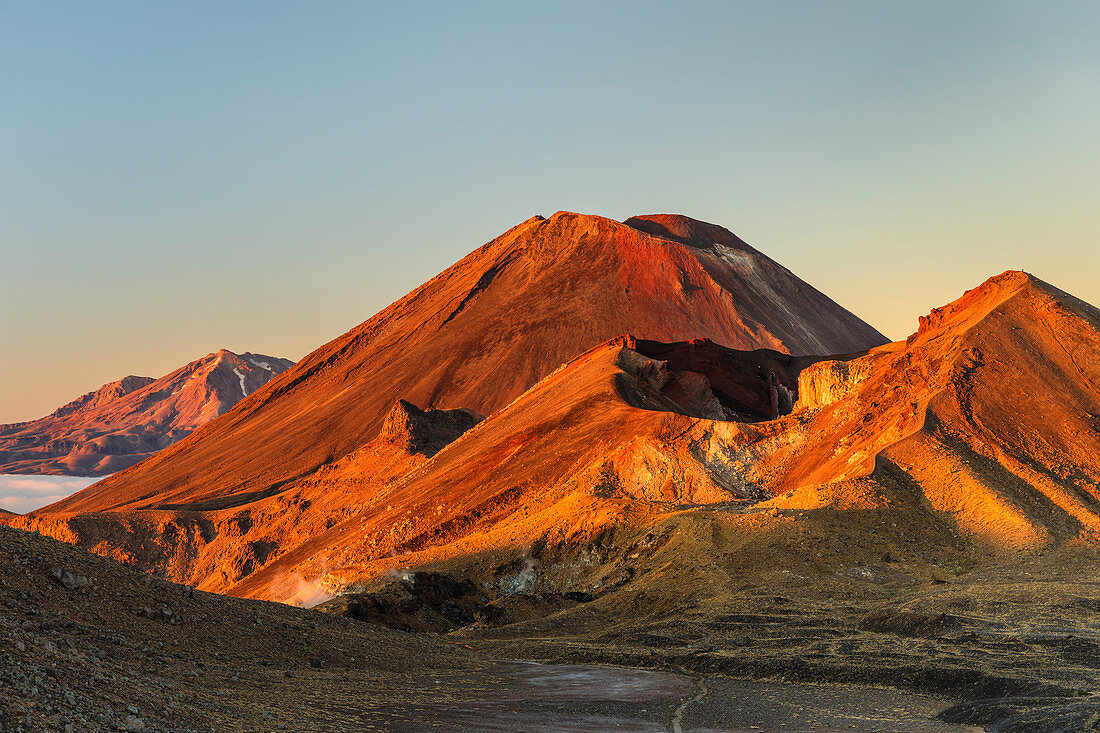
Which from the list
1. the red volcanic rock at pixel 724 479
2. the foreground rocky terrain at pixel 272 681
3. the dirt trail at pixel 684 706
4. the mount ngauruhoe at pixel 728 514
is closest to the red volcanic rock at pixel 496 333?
the mount ngauruhoe at pixel 728 514

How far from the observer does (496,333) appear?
109 m

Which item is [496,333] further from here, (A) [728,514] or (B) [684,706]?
(B) [684,706]

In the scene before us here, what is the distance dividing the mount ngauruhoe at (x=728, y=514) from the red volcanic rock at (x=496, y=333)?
45.1 inches

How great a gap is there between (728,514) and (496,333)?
72.5 m

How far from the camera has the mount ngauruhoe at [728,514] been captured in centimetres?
2562

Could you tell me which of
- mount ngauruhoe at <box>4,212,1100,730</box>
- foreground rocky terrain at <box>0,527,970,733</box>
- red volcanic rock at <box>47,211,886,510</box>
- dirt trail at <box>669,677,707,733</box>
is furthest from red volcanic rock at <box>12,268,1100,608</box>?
red volcanic rock at <box>47,211,886,510</box>

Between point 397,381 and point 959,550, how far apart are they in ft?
248

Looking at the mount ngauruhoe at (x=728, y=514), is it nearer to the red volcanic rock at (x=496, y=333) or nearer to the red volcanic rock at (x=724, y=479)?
the red volcanic rock at (x=724, y=479)

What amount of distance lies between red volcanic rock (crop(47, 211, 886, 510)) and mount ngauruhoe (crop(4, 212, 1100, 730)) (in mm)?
1147

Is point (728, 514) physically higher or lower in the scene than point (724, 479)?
lower

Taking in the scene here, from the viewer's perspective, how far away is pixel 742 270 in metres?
134

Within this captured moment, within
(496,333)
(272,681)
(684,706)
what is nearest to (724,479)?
(684,706)

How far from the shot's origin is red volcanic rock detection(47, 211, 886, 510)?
3745 inches

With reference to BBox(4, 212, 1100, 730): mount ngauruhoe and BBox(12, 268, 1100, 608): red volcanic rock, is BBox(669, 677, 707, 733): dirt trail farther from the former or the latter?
BBox(12, 268, 1100, 608): red volcanic rock
